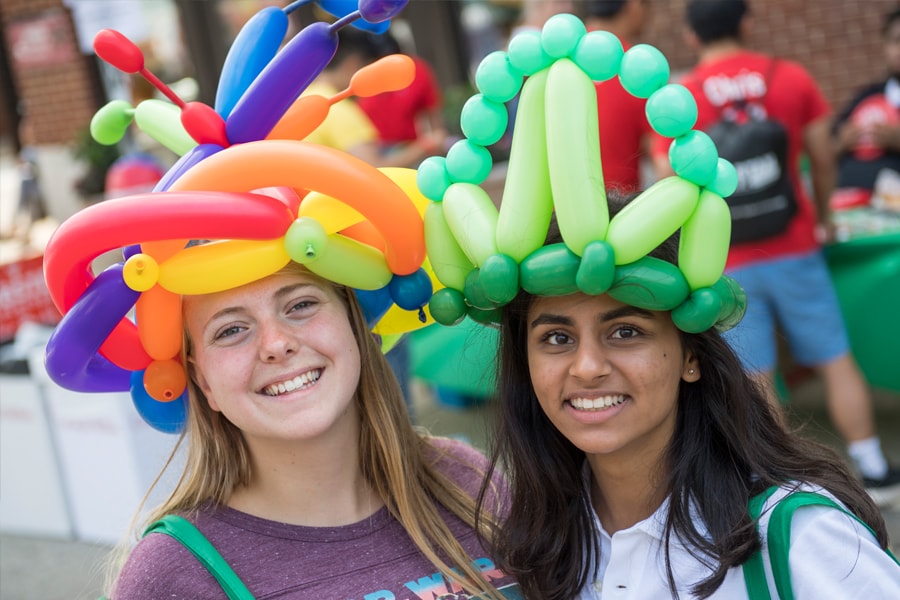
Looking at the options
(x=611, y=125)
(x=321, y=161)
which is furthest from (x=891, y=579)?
(x=611, y=125)

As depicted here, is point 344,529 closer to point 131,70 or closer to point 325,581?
point 325,581

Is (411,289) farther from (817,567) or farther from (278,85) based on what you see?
(817,567)

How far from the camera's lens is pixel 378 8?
210 centimetres

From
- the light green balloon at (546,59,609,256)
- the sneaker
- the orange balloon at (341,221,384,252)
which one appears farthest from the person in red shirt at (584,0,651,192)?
the light green balloon at (546,59,609,256)

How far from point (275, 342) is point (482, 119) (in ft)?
1.91

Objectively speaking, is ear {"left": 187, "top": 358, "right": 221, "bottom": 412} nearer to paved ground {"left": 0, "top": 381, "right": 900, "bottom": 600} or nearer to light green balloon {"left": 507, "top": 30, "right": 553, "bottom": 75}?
light green balloon {"left": 507, "top": 30, "right": 553, "bottom": 75}

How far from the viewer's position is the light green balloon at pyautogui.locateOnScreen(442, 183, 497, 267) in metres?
2.04

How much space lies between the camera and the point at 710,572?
2.00m

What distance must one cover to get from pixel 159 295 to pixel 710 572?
1148mm

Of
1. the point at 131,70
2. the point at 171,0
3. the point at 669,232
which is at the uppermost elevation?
the point at 131,70

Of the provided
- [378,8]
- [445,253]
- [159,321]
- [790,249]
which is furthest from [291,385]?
[790,249]

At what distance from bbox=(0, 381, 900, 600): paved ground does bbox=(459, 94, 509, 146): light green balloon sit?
2.93 m

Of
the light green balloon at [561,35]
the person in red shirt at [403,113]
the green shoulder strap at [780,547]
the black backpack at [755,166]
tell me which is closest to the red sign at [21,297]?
the person in red shirt at [403,113]

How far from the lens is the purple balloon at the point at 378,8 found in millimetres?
2096
